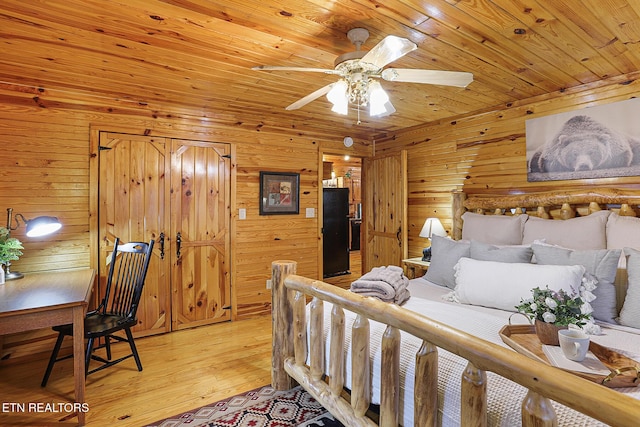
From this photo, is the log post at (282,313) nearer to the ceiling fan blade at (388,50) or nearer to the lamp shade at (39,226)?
the ceiling fan blade at (388,50)

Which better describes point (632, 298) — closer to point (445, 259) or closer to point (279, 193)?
point (445, 259)

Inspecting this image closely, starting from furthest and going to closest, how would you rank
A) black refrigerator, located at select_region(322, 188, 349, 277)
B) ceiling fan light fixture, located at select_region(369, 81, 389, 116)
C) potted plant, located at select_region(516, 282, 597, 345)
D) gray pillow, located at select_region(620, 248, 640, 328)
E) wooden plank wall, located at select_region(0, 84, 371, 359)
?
black refrigerator, located at select_region(322, 188, 349, 277) → wooden plank wall, located at select_region(0, 84, 371, 359) → ceiling fan light fixture, located at select_region(369, 81, 389, 116) → gray pillow, located at select_region(620, 248, 640, 328) → potted plant, located at select_region(516, 282, 597, 345)

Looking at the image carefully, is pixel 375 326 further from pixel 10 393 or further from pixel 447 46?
pixel 10 393

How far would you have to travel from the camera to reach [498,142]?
3.37 metres

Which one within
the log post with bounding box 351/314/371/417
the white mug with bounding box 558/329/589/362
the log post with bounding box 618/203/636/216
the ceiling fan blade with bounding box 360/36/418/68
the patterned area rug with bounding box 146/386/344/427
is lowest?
the patterned area rug with bounding box 146/386/344/427

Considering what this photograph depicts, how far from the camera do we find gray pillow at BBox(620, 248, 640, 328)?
1.78 metres

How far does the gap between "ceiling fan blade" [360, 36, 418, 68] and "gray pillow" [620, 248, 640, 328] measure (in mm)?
1696

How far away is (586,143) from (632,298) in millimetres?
1457

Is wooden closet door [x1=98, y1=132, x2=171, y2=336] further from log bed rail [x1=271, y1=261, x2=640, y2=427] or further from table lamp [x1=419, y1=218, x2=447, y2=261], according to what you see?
table lamp [x1=419, y1=218, x2=447, y2=261]

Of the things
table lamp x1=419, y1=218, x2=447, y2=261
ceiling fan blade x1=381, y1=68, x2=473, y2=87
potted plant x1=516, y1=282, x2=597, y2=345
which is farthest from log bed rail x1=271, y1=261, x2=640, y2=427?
table lamp x1=419, y1=218, x2=447, y2=261

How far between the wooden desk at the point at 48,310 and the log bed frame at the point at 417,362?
117 centimetres

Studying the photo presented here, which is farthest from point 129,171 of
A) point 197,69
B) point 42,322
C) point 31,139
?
point 42,322

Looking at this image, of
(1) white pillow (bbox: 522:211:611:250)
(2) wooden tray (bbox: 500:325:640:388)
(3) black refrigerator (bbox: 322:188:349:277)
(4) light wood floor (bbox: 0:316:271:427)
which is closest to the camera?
(2) wooden tray (bbox: 500:325:640:388)

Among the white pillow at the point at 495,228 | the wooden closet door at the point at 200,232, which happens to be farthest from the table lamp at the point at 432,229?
the wooden closet door at the point at 200,232
